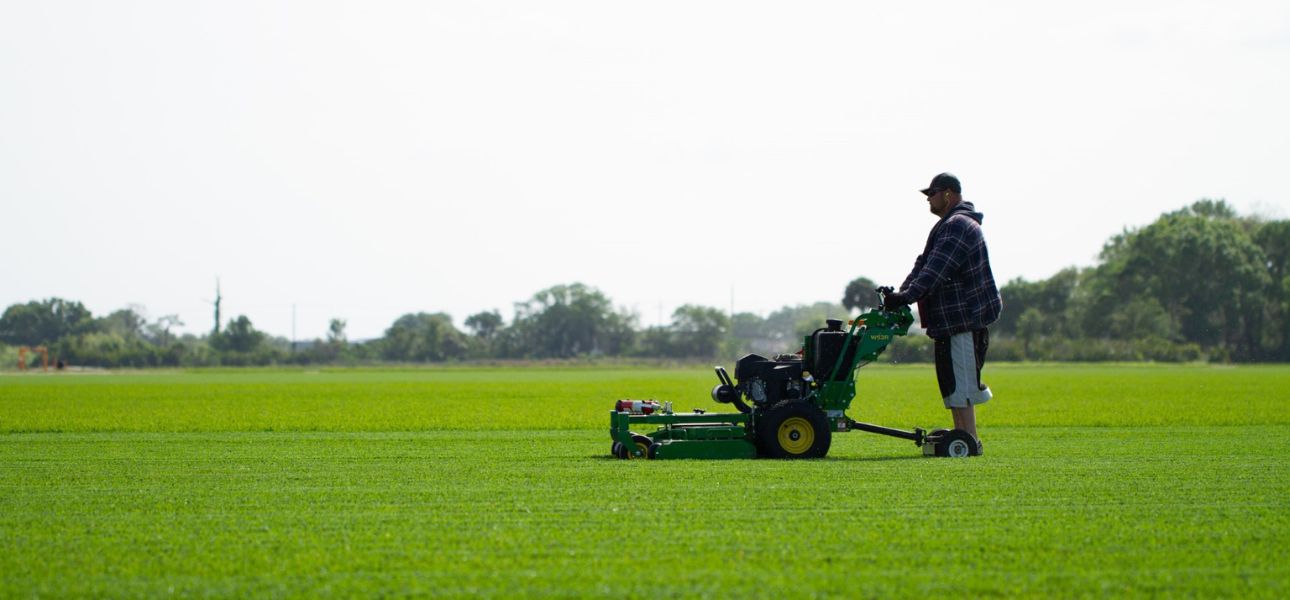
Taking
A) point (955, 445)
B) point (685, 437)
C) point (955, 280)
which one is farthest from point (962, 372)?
point (685, 437)

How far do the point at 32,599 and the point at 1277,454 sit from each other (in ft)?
31.3

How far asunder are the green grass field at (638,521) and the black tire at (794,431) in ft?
0.87

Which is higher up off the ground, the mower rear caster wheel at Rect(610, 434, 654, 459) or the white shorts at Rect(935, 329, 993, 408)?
the white shorts at Rect(935, 329, 993, 408)

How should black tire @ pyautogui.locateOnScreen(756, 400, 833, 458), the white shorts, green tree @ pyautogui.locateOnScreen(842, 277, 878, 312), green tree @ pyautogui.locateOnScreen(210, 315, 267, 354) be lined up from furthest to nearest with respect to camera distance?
1. green tree @ pyautogui.locateOnScreen(210, 315, 267, 354)
2. green tree @ pyautogui.locateOnScreen(842, 277, 878, 312)
3. the white shorts
4. black tire @ pyautogui.locateOnScreen(756, 400, 833, 458)

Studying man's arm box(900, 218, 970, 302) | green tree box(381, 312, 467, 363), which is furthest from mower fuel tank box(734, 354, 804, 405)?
green tree box(381, 312, 467, 363)

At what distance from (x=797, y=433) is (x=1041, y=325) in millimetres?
100568

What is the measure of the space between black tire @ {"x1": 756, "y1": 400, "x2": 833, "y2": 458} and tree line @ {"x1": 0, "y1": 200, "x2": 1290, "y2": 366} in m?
47.6

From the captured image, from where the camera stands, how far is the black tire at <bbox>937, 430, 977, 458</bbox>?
10.5 meters

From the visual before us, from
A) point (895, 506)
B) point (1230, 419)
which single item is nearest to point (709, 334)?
point (1230, 419)

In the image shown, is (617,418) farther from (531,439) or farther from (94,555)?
(94,555)

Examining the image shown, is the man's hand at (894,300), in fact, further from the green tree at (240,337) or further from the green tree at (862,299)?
the green tree at (240,337)

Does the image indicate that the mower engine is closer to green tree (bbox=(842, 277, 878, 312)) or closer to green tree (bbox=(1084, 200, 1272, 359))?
green tree (bbox=(842, 277, 878, 312))

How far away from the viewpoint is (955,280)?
10664 millimetres

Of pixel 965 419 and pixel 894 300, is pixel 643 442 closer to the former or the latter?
pixel 894 300
